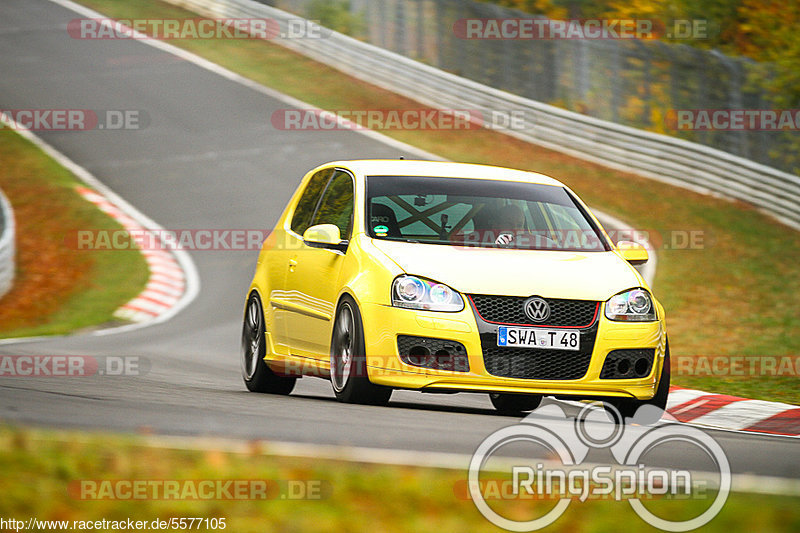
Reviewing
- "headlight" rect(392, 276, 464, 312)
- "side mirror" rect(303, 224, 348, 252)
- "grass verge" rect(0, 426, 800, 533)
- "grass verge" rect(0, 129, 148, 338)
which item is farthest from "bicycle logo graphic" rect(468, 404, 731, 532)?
"grass verge" rect(0, 129, 148, 338)

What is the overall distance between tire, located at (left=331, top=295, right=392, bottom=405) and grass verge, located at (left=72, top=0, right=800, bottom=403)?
4.53 m

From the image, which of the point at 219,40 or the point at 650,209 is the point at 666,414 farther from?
the point at 219,40

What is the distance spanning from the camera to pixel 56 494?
437 cm

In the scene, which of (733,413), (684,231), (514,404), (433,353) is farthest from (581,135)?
(433,353)

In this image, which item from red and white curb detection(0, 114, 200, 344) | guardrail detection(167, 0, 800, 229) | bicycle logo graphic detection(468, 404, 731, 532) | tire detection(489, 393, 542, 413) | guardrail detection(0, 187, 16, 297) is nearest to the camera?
bicycle logo graphic detection(468, 404, 731, 532)

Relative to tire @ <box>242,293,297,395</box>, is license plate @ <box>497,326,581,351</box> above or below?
above

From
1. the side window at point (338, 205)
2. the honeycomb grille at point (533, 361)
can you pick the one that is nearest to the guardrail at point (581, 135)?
the side window at point (338, 205)

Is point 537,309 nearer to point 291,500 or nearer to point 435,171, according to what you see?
point 435,171

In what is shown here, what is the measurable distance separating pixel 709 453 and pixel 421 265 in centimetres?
222

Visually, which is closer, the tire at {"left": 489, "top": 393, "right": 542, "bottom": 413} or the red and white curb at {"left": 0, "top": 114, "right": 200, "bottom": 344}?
the tire at {"left": 489, "top": 393, "right": 542, "bottom": 413}

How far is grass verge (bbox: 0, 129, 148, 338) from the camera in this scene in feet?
53.9

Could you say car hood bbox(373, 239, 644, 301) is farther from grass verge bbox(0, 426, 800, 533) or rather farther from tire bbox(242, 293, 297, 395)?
grass verge bbox(0, 426, 800, 533)

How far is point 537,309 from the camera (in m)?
8.00

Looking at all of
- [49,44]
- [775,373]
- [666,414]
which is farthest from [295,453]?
[49,44]
